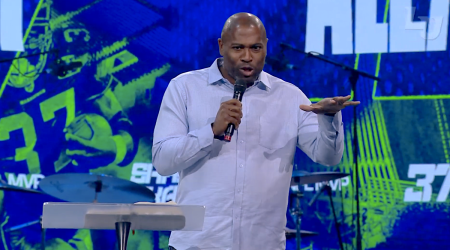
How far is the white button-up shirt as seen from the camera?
2400mm

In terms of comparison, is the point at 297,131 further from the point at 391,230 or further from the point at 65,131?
the point at 65,131

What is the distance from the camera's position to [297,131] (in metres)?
2.64

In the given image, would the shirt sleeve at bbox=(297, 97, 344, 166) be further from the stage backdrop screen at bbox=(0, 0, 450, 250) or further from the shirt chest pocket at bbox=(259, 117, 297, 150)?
the stage backdrop screen at bbox=(0, 0, 450, 250)

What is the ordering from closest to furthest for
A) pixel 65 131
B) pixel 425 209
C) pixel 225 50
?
pixel 225 50 → pixel 425 209 → pixel 65 131

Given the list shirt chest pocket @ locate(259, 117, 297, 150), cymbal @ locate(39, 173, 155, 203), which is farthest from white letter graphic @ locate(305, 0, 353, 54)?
shirt chest pocket @ locate(259, 117, 297, 150)

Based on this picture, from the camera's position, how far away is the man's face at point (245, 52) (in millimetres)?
2539

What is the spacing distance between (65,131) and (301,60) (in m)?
2.15

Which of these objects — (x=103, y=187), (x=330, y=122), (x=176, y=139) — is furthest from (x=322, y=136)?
(x=103, y=187)

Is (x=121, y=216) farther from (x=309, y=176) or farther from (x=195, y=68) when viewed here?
(x=195, y=68)

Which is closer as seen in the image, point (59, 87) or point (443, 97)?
point (443, 97)

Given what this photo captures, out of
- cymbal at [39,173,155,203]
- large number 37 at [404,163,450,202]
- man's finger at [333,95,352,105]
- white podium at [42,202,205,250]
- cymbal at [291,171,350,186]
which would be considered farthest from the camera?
large number 37 at [404,163,450,202]

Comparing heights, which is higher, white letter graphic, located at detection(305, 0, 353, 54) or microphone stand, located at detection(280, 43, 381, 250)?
white letter graphic, located at detection(305, 0, 353, 54)

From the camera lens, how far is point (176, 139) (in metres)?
2.46

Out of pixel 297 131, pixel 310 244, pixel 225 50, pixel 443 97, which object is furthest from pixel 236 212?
pixel 443 97
